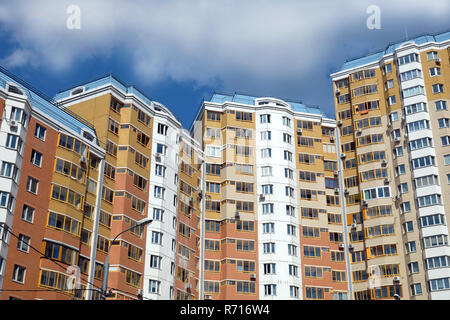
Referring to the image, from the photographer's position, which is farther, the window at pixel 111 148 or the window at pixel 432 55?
the window at pixel 432 55

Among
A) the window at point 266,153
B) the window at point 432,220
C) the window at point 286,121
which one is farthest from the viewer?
the window at point 286,121

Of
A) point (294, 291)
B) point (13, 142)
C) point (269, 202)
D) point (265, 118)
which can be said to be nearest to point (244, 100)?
point (265, 118)

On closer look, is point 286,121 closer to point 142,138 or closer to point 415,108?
point 415,108

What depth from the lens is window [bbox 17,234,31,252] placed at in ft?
158

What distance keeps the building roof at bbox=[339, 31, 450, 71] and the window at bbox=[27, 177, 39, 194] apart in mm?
54876

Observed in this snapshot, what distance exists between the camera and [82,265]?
54.5m

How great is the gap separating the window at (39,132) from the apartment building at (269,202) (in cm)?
2855

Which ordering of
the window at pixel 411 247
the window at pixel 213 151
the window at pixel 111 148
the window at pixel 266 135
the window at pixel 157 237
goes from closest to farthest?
the window at pixel 111 148
the window at pixel 157 237
the window at pixel 411 247
the window at pixel 213 151
the window at pixel 266 135

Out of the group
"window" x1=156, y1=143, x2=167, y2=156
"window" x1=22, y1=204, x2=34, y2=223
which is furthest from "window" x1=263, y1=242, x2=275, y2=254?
"window" x1=22, y1=204, x2=34, y2=223

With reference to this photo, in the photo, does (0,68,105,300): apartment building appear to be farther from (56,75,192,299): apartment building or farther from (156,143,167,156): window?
(156,143,167,156): window

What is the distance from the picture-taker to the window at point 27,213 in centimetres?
4931

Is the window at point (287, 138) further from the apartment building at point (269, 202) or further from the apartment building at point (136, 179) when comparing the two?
the apartment building at point (136, 179)

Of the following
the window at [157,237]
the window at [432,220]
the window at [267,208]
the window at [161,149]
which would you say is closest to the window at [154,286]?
the window at [157,237]

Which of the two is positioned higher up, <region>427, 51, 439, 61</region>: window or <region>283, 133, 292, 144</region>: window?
<region>427, 51, 439, 61</region>: window
